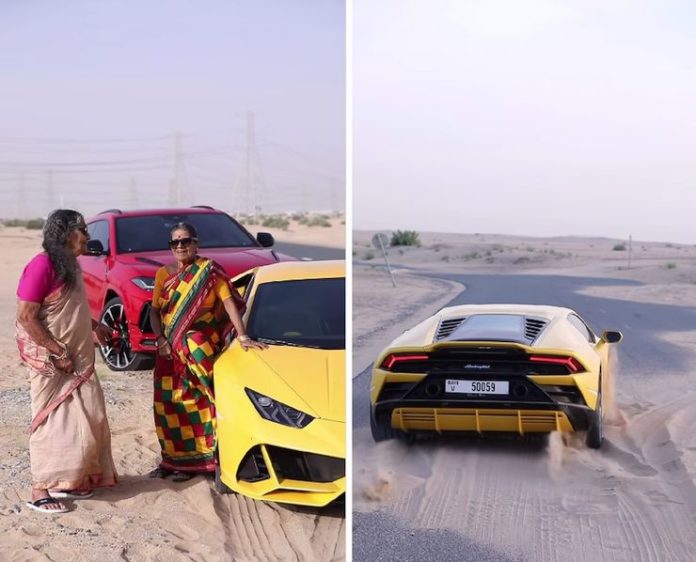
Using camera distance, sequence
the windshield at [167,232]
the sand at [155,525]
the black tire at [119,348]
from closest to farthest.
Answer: the sand at [155,525] → the black tire at [119,348] → the windshield at [167,232]


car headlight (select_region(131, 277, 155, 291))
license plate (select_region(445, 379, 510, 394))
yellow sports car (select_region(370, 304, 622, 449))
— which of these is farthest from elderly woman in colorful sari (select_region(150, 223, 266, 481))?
car headlight (select_region(131, 277, 155, 291))

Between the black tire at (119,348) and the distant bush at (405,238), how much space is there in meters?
2.18

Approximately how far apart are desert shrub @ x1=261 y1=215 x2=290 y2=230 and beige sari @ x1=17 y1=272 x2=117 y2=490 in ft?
89.6

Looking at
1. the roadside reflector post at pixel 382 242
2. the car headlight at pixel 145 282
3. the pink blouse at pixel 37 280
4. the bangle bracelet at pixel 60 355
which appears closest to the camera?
the pink blouse at pixel 37 280

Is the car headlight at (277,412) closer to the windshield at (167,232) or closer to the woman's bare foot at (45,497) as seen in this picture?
the woman's bare foot at (45,497)

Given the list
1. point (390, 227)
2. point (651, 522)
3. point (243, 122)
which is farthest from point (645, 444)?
point (243, 122)

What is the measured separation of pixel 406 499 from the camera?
15.1ft

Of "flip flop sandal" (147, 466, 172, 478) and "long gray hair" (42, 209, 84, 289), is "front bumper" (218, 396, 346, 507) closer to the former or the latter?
"flip flop sandal" (147, 466, 172, 478)

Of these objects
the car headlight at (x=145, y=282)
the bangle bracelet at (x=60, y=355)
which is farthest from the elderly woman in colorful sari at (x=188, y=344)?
the car headlight at (x=145, y=282)

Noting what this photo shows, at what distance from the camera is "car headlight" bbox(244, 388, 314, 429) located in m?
4.20

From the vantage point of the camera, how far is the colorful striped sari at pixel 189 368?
15.6 ft

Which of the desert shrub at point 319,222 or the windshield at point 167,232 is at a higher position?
the windshield at point 167,232

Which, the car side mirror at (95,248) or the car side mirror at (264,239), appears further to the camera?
the car side mirror at (264,239)

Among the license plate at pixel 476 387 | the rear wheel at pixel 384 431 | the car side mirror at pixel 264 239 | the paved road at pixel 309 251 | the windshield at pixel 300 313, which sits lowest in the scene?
the paved road at pixel 309 251
